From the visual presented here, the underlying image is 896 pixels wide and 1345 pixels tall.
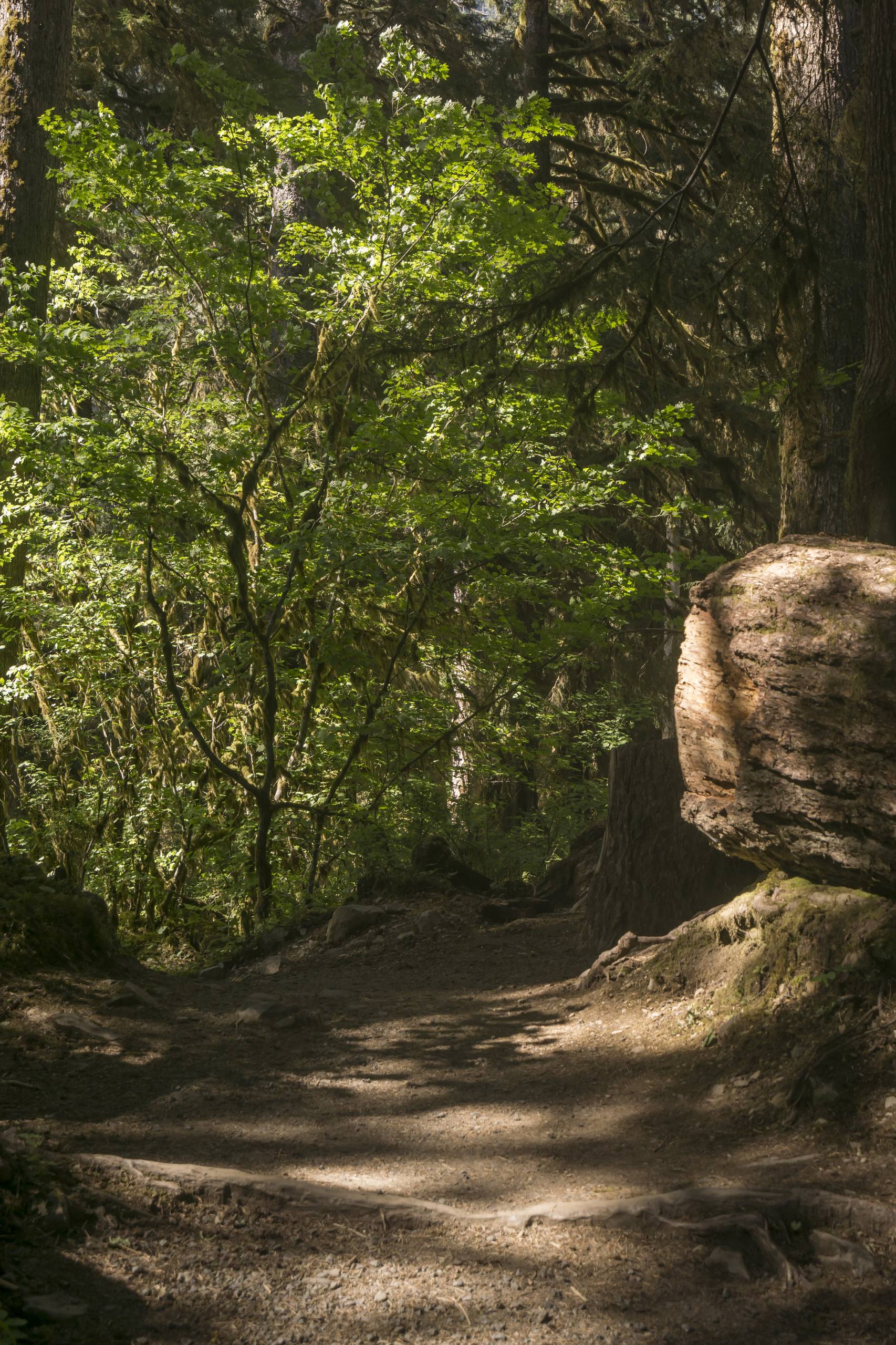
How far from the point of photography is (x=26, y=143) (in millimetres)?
8336

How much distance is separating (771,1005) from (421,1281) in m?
2.27

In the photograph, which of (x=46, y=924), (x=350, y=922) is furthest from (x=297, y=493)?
(x=46, y=924)

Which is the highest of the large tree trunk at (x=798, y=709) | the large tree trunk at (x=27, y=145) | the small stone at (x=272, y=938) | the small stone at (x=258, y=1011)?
the large tree trunk at (x=27, y=145)

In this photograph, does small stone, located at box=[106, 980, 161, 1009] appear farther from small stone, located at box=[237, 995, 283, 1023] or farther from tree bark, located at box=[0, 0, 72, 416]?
tree bark, located at box=[0, 0, 72, 416]

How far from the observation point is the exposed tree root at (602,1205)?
3.02 m

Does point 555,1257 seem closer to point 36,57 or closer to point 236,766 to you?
point 236,766

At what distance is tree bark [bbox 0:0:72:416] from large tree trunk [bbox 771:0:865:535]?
236 inches

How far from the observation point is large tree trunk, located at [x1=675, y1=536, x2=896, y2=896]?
3.94 m

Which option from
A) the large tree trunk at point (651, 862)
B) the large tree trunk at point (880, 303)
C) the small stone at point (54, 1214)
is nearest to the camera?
the small stone at point (54, 1214)

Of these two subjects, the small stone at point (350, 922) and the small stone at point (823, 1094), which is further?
the small stone at point (350, 922)

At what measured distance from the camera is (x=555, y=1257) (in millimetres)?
3057

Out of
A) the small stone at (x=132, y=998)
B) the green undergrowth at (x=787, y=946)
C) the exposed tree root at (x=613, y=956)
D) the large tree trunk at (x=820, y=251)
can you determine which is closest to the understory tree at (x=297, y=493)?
the large tree trunk at (x=820, y=251)

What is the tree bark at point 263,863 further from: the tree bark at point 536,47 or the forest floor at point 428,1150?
the tree bark at point 536,47

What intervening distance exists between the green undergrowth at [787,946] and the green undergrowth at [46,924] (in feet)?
11.3
